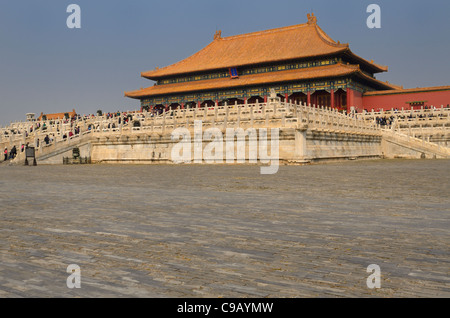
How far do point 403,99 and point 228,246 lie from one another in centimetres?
4028

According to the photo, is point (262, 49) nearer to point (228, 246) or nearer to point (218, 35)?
point (218, 35)

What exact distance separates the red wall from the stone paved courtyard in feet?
116

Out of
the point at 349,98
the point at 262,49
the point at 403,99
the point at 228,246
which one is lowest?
the point at 228,246

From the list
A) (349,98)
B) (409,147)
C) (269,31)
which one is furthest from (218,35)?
(409,147)

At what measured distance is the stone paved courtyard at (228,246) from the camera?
10.5 feet

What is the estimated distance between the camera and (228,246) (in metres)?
4.40

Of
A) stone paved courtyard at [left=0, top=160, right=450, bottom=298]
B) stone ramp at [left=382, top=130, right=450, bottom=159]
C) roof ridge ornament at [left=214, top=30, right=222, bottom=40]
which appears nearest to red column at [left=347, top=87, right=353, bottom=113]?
stone ramp at [left=382, top=130, right=450, bottom=159]

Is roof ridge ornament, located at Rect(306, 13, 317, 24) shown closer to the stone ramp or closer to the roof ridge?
the roof ridge

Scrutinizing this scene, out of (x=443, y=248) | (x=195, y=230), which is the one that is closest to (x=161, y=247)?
(x=195, y=230)

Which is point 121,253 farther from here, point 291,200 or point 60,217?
point 291,200

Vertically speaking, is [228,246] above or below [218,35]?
below

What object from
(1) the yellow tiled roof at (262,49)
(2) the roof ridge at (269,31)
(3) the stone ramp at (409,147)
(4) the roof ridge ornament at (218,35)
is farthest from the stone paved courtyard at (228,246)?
(4) the roof ridge ornament at (218,35)
